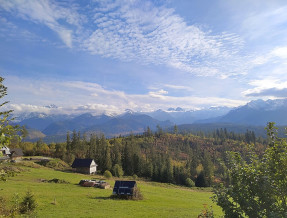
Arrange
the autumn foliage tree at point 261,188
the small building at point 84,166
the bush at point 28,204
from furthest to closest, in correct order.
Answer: the small building at point 84,166 → the bush at point 28,204 → the autumn foliage tree at point 261,188

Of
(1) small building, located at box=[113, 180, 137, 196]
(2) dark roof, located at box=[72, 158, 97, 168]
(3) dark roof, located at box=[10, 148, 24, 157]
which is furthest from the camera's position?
(3) dark roof, located at box=[10, 148, 24, 157]

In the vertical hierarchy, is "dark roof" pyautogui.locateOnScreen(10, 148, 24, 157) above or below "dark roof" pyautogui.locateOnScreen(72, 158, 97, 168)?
above

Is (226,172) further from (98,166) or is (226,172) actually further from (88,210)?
(98,166)

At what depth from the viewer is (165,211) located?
4184cm

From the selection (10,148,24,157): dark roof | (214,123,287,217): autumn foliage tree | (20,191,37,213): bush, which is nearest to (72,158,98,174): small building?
(10,148,24,157): dark roof

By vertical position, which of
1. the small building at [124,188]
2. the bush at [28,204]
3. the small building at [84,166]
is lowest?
the small building at [84,166]

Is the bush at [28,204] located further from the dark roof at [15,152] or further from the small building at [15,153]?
the dark roof at [15,152]

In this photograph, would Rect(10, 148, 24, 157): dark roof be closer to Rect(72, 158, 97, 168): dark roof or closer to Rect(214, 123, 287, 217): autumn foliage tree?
Rect(72, 158, 97, 168): dark roof

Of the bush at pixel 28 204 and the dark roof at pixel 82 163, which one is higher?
the bush at pixel 28 204

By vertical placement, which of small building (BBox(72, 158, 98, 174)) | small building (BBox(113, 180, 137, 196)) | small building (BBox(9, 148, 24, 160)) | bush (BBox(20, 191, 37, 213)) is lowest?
small building (BBox(72, 158, 98, 174))

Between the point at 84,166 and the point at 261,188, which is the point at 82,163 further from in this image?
the point at 261,188

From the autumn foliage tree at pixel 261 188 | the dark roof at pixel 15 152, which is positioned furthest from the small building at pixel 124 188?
the dark roof at pixel 15 152

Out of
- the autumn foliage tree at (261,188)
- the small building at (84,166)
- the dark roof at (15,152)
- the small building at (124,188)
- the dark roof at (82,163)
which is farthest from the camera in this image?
the dark roof at (15,152)

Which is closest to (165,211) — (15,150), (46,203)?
(46,203)
